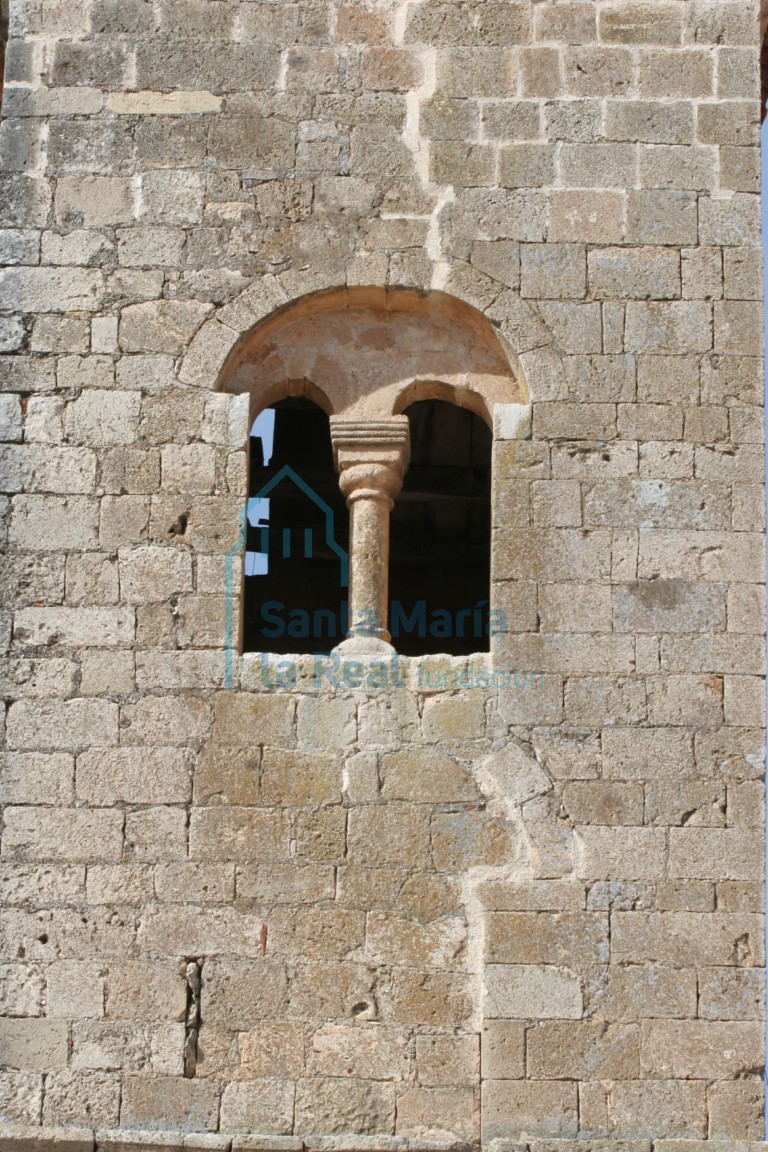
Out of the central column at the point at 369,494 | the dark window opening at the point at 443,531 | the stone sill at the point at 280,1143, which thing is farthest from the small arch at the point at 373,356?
the stone sill at the point at 280,1143

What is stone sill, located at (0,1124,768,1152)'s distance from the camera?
24.3ft

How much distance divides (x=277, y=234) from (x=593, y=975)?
3516mm

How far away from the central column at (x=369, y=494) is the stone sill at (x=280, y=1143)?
2.10m

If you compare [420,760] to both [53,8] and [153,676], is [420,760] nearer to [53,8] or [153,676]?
[153,676]

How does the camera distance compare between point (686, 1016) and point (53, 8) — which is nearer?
point (686, 1016)

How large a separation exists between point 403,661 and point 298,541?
3.34 m

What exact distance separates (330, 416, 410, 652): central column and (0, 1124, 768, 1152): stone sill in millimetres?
2096

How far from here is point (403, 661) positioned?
8.12m

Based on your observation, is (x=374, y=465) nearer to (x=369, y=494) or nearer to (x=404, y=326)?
(x=369, y=494)

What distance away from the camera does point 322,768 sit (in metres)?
7.95

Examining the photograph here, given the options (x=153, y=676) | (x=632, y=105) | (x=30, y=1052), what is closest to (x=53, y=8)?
(x=632, y=105)

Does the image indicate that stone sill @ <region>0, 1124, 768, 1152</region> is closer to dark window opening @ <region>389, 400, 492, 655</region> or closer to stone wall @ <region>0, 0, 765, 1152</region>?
stone wall @ <region>0, 0, 765, 1152</region>

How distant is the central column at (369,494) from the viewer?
8.34 metres

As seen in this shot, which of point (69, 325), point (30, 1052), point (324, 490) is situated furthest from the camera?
point (324, 490)
